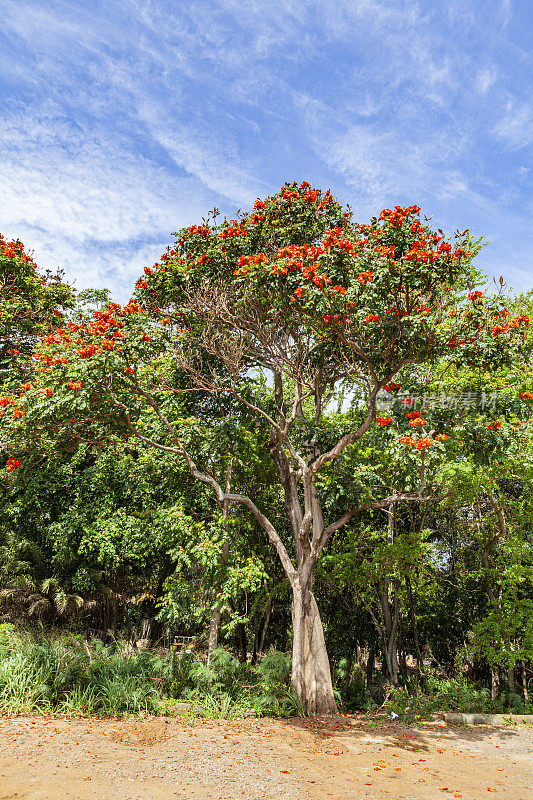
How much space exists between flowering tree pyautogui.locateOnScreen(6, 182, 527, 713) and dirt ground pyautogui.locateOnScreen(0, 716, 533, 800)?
1987mm

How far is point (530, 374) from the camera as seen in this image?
10430mm

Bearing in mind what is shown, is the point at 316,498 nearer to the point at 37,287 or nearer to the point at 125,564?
the point at 125,564

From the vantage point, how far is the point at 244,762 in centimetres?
523

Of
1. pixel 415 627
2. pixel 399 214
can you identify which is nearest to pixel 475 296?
pixel 399 214

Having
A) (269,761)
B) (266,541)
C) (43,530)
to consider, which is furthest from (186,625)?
(269,761)

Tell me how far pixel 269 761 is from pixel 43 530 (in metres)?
8.02

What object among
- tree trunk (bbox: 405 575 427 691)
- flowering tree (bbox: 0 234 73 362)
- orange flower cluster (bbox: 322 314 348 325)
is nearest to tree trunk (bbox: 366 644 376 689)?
tree trunk (bbox: 405 575 427 691)

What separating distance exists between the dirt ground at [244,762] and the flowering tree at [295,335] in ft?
6.52

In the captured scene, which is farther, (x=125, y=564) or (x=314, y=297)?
(x=125, y=564)

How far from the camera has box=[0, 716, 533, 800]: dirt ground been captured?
4.34 metres

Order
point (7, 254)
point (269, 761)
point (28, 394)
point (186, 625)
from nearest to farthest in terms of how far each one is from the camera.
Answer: point (269, 761) → point (28, 394) → point (7, 254) → point (186, 625)

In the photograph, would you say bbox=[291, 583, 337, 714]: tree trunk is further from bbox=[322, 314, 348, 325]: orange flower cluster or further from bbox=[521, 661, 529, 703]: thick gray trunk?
bbox=[521, 661, 529, 703]: thick gray trunk

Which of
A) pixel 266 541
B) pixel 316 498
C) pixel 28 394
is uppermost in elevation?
pixel 28 394

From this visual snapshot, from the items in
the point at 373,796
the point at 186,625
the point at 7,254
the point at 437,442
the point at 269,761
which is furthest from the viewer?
the point at 186,625
